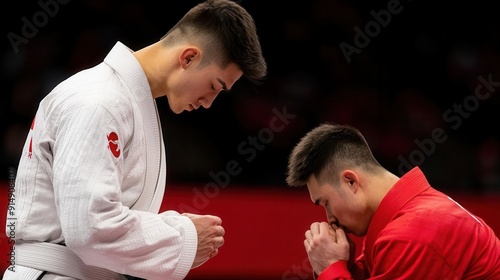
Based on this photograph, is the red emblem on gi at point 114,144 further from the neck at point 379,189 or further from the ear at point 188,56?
the neck at point 379,189

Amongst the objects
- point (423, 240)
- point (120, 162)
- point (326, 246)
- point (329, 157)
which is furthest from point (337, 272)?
point (120, 162)

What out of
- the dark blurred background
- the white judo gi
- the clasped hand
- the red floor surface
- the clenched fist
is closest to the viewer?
the white judo gi

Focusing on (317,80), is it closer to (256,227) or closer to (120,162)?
(256,227)

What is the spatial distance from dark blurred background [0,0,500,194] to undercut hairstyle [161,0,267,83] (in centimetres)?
231

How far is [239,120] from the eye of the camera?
5535 millimetres

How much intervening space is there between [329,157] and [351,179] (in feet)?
0.44

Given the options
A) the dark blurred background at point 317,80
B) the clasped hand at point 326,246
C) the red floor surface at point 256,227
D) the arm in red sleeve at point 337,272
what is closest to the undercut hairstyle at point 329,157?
the clasped hand at point 326,246

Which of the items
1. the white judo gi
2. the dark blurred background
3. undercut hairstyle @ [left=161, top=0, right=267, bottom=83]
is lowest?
the dark blurred background

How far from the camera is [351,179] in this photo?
2.79m

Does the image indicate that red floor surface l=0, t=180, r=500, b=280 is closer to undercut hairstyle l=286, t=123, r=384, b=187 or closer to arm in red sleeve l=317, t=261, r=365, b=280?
undercut hairstyle l=286, t=123, r=384, b=187

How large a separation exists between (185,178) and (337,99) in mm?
1570

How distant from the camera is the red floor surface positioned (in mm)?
4551

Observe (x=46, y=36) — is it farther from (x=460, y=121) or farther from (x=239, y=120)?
(x=460, y=121)

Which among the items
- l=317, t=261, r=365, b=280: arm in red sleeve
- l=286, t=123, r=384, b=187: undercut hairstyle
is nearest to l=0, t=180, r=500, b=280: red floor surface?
l=286, t=123, r=384, b=187: undercut hairstyle
